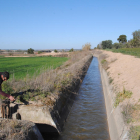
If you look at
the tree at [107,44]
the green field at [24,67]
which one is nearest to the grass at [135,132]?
the green field at [24,67]

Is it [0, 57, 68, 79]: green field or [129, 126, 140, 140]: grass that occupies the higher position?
[0, 57, 68, 79]: green field

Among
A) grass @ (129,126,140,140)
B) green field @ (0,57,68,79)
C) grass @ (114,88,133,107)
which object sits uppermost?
green field @ (0,57,68,79)

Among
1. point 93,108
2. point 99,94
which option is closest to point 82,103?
point 93,108

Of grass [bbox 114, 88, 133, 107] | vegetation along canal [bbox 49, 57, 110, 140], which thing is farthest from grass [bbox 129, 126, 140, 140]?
grass [bbox 114, 88, 133, 107]

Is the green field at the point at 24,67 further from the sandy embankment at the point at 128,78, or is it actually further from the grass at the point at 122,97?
the sandy embankment at the point at 128,78

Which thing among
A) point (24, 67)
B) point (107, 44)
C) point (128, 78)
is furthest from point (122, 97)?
point (107, 44)

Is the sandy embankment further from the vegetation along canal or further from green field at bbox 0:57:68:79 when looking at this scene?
green field at bbox 0:57:68:79

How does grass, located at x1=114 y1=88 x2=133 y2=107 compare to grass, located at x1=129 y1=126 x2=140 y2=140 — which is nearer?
grass, located at x1=129 y1=126 x2=140 y2=140

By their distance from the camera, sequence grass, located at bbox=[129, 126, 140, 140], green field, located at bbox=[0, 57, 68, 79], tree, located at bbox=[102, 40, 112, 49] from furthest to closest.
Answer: tree, located at bbox=[102, 40, 112, 49] < green field, located at bbox=[0, 57, 68, 79] < grass, located at bbox=[129, 126, 140, 140]

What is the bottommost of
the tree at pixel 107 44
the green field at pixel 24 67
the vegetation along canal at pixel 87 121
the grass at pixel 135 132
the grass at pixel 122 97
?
the vegetation along canal at pixel 87 121

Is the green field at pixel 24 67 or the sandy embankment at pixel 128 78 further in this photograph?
the green field at pixel 24 67

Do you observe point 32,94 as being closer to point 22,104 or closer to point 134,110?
point 22,104

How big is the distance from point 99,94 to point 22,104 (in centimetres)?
680

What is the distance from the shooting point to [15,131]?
3594mm
